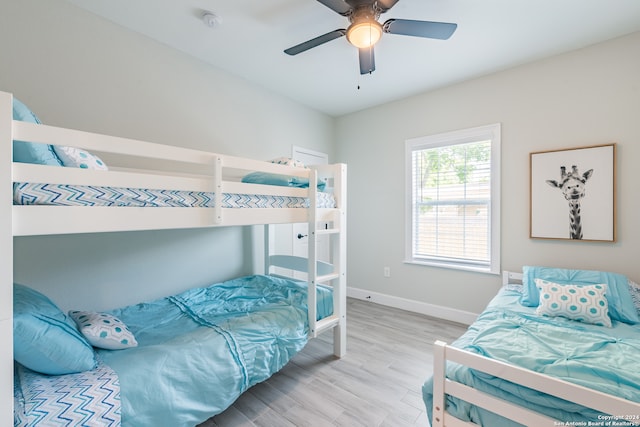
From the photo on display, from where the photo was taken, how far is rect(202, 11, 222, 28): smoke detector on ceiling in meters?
1.87

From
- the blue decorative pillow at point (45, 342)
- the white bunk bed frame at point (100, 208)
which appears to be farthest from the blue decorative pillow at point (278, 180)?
the blue decorative pillow at point (45, 342)

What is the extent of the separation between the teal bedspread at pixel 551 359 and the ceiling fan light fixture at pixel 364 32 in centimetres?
181

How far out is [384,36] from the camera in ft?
6.82

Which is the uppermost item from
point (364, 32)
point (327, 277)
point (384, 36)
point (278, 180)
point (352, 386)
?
point (384, 36)

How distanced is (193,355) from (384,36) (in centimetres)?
250

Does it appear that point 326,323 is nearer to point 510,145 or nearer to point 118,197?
point 118,197

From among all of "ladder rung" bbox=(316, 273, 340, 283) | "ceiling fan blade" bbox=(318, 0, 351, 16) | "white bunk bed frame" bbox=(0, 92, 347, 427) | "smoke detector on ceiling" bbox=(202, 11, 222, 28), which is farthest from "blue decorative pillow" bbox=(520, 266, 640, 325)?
"smoke detector on ceiling" bbox=(202, 11, 222, 28)

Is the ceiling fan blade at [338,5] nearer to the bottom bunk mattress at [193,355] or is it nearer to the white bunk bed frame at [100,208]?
the white bunk bed frame at [100,208]

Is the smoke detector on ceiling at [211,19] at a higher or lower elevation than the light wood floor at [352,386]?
higher

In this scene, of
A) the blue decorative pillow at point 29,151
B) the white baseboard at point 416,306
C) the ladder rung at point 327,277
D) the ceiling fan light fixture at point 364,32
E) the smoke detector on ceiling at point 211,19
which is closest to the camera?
the blue decorative pillow at point 29,151

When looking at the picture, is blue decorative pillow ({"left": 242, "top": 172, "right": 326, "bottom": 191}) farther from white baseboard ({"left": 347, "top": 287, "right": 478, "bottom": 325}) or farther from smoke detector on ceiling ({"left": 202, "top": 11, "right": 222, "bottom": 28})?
white baseboard ({"left": 347, "top": 287, "right": 478, "bottom": 325})

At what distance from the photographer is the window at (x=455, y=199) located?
8.92 feet

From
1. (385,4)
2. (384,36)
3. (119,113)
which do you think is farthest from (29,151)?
(384,36)

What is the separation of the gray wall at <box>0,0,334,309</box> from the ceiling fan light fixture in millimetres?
1553
